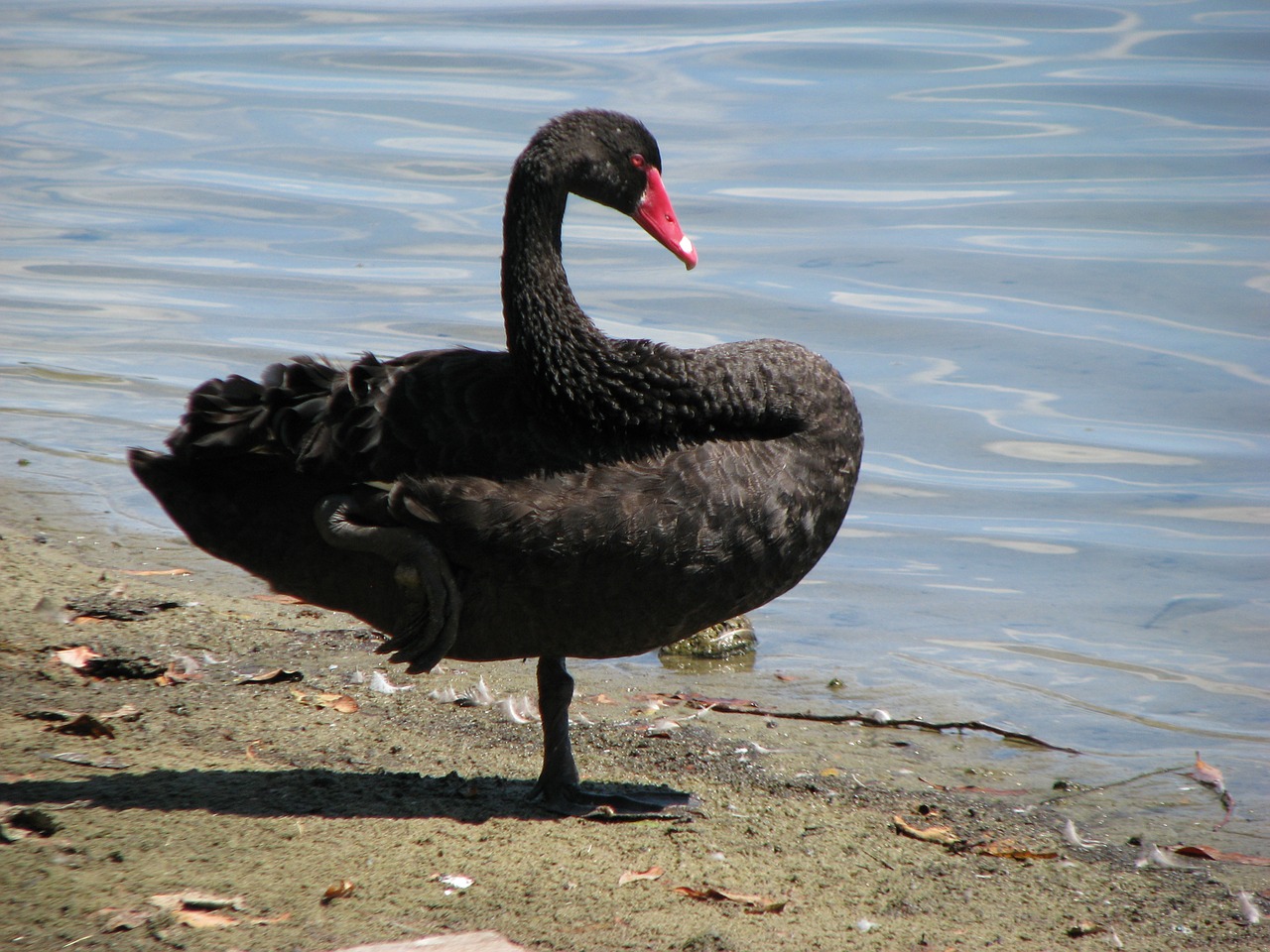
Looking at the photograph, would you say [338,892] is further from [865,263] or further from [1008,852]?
[865,263]

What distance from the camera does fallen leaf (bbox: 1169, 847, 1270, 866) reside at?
13.9 feet

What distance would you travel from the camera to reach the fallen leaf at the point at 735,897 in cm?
342

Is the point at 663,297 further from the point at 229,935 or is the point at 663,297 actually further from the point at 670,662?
the point at 229,935

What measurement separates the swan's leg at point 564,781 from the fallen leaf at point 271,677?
1152 mm

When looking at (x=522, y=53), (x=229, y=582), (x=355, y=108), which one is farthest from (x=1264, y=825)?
(x=522, y=53)

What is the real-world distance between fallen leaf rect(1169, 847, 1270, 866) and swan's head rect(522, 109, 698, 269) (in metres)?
2.31

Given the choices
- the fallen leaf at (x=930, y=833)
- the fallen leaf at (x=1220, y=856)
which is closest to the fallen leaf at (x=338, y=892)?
the fallen leaf at (x=930, y=833)

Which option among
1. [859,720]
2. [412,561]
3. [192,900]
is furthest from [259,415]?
[859,720]

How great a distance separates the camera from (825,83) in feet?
59.1

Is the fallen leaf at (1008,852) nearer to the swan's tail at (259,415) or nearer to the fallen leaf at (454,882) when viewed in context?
the fallen leaf at (454,882)

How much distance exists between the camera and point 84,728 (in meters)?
4.12

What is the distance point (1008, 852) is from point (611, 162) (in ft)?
7.51

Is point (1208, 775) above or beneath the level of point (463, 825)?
beneath

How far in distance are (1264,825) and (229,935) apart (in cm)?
330
